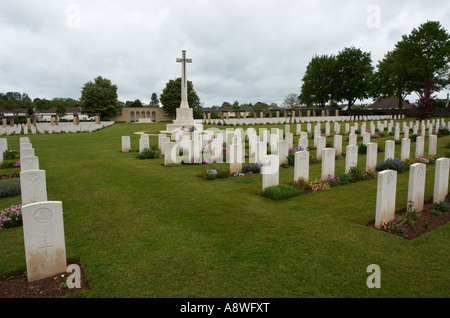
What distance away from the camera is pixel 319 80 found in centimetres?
5966

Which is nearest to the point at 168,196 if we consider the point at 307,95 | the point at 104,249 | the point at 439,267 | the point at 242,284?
the point at 104,249

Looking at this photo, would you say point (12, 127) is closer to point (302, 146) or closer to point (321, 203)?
point (302, 146)

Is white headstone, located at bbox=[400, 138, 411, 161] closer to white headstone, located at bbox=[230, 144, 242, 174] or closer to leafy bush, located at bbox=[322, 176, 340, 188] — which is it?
leafy bush, located at bbox=[322, 176, 340, 188]

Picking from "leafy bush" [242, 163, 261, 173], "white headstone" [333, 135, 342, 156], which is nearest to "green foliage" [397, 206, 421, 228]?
"leafy bush" [242, 163, 261, 173]

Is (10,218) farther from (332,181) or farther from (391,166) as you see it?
(391,166)

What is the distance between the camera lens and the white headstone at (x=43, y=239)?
12.8ft

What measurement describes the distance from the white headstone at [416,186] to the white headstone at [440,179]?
0.60 metres

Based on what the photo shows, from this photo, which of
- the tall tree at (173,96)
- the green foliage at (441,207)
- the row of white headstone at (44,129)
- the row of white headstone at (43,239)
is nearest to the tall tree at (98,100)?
the tall tree at (173,96)

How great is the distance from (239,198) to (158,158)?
7.49m

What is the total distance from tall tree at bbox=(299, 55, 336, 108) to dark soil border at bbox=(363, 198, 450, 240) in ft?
180

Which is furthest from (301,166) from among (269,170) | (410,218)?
(410,218)

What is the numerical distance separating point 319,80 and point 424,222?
5798cm

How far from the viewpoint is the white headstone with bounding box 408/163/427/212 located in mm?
6223
